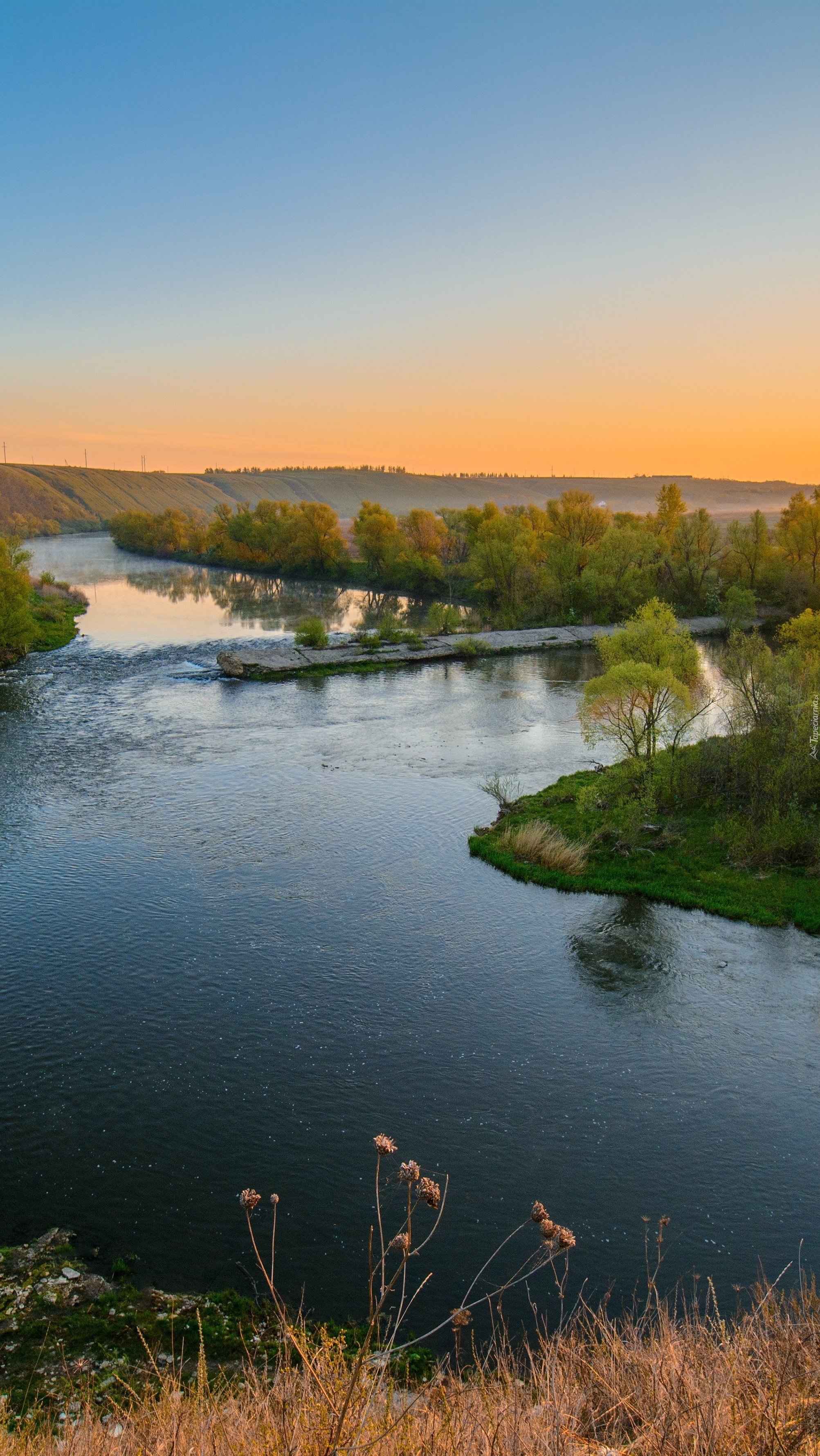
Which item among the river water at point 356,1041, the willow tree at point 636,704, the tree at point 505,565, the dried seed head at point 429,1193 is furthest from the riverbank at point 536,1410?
the tree at point 505,565

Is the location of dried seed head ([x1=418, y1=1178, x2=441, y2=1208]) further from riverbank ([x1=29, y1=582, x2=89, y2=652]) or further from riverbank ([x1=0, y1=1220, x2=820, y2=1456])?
riverbank ([x1=29, y1=582, x2=89, y2=652])

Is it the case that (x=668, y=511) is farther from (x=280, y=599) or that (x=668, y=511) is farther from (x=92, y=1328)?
(x=92, y=1328)

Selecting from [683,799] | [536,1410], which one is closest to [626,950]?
[683,799]

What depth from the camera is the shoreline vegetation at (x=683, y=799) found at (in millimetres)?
21359

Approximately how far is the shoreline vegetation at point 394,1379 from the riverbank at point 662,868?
10782mm

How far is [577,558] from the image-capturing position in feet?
211

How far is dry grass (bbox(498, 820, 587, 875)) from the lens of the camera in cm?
2236

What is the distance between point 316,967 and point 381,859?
5773mm

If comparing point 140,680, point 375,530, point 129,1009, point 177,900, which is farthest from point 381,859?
point 375,530

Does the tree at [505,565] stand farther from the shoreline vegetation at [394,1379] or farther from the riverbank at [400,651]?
the shoreline vegetation at [394,1379]

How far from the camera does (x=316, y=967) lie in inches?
695

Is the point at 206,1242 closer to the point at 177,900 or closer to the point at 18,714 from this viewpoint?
the point at 177,900

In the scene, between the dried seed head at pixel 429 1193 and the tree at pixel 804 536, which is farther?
the tree at pixel 804 536

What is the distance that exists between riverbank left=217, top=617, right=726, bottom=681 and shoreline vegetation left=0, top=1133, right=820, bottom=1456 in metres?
37.4
